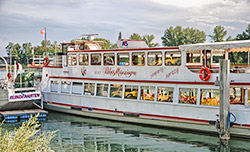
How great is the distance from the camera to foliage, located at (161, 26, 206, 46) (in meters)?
73.5

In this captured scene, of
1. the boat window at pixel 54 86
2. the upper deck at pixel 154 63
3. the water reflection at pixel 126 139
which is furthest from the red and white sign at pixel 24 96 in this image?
the water reflection at pixel 126 139

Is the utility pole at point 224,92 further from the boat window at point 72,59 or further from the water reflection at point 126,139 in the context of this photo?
the boat window at point 72,59

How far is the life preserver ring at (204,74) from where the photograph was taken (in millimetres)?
13656

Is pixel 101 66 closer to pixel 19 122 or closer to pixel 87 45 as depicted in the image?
pixel 87 45

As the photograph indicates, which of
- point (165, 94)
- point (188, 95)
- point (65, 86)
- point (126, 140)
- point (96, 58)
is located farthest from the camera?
point (65, 86)

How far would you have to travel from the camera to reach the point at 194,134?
1416 centimetres

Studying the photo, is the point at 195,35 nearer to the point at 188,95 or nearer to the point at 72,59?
the point at 72,59

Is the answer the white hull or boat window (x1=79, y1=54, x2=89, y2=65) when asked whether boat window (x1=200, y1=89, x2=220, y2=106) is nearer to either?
the white hull

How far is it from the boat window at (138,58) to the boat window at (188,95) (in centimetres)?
291

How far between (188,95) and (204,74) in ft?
4.58

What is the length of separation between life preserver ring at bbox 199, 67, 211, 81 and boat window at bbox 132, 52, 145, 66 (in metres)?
3.54

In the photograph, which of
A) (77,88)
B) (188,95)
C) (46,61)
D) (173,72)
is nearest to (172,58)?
(173,72)

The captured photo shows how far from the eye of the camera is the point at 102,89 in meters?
17.5

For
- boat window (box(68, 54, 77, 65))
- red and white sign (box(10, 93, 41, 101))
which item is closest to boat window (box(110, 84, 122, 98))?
boat window (box(68, 54, 77, 65))
